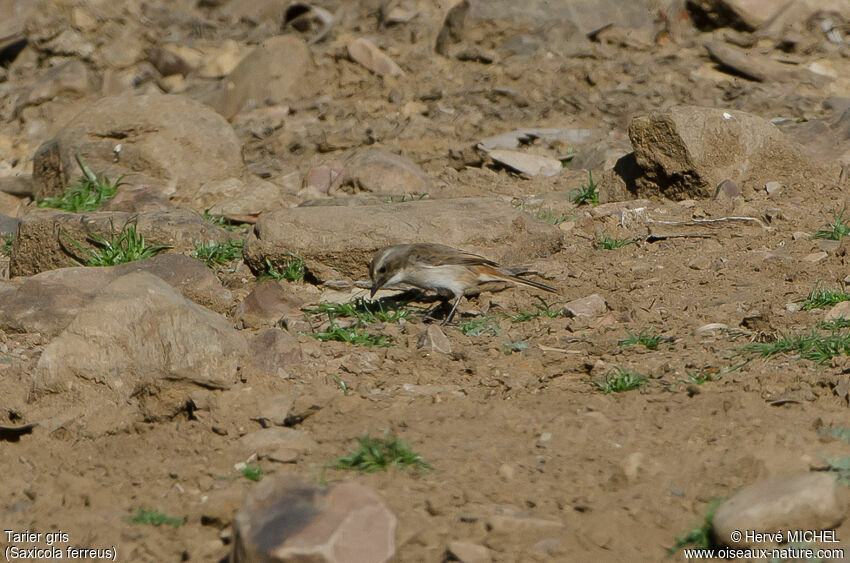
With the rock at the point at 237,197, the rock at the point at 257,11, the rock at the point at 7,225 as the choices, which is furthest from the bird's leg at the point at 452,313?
the rock at the point at 257,11

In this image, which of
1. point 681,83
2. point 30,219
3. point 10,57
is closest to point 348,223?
point 30,219

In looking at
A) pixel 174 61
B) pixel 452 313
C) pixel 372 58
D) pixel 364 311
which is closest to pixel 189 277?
pixel 364 311

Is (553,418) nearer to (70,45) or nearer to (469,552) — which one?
(469,552)

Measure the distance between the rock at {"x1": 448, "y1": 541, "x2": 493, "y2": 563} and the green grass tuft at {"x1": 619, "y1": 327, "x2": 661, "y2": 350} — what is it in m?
2.64

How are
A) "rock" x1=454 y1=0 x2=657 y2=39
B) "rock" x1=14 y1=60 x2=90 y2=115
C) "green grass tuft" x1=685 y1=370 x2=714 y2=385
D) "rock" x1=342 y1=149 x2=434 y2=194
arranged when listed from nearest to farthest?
"green grass tuft" x1=685 y1=370 x2=714 y2=385, "rock" x1=342 y1=149 x2=434 y2=194, "rock" x1=454 y1=0 x2=657 y2=39, "rock" x1=14 y1=60 x2=90 y2=115

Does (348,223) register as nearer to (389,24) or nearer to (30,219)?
(30,219)

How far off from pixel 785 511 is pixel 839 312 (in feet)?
9.49

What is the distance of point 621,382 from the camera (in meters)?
5.62

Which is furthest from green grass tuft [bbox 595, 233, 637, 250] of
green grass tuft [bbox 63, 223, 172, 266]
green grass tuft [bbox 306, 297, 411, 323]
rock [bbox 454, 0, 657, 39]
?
rock [bbox 454, 0, 657, 39]

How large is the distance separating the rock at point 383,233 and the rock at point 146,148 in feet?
8.89

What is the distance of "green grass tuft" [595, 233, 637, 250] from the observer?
27.7 feet

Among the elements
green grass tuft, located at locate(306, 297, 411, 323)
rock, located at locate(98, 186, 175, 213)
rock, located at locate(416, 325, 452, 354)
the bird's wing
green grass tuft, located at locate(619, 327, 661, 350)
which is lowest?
rock, located at locate(98, 186, 175, 213)

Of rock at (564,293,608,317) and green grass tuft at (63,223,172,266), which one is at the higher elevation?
rock at (564,293,608,317)

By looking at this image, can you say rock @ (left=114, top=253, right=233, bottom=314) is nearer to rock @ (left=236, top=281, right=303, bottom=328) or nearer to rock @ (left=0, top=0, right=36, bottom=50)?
rock @ (left=236, top=281, right=303, bottom=328)
